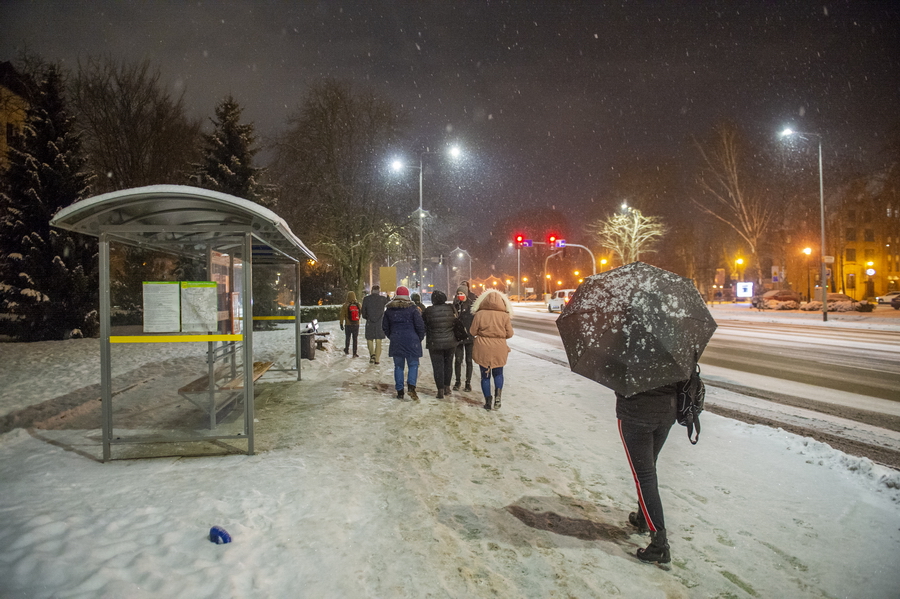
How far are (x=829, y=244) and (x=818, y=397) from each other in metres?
A: 59.5

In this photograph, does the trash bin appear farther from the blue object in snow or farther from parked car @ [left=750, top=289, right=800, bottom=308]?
parked car @ [left=750, top=289, right=800, bottom=308]

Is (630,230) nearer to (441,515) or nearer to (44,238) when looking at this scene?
(44,238)

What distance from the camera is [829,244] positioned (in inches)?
2180

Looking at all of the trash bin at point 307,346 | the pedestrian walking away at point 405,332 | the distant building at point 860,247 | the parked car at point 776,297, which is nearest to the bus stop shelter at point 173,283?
the pedestrian walking away at point 405,332

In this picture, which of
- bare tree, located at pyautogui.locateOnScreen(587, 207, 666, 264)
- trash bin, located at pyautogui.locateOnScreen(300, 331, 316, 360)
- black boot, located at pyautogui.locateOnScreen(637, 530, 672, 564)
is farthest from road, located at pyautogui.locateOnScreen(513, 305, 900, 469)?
bare tree, located at pyautogui.locateOnScreen(587, 207, 666, 264)

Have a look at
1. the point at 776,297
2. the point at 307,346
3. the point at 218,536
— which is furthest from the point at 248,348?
the point at 776,297

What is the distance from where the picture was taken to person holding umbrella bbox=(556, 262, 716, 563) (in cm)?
305

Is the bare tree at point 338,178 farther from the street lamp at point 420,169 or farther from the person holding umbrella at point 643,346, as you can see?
the person holding umbrella at point 643,346

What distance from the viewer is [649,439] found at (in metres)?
3.30

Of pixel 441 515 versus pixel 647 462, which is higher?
pixel 647 462

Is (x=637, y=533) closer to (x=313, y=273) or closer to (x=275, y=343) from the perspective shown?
(x=275, y=343)

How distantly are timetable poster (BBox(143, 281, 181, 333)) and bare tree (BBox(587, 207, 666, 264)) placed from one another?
1520 inches

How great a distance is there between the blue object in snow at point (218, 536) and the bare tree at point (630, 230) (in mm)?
39999

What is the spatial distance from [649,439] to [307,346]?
1016 cm
